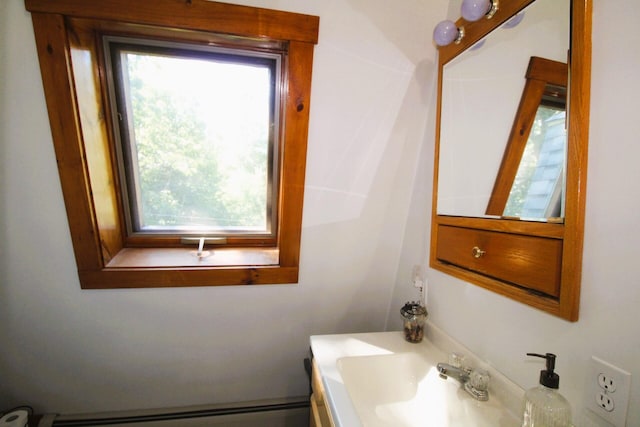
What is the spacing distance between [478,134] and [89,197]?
4.31ft

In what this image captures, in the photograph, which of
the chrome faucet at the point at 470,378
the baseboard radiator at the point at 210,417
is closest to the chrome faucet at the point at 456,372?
the chrome faucet at the point at 470,378

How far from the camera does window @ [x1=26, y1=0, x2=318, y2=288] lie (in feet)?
2.79

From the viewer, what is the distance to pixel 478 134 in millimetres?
804

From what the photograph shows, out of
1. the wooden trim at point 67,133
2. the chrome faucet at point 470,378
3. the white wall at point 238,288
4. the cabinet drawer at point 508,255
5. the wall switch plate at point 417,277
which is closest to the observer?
the cabinet drawer at point 508,255

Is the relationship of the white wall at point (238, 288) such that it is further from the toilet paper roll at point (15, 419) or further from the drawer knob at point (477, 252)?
the drawer knob at point (477, 252)

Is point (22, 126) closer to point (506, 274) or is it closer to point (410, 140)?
point (410, 140)

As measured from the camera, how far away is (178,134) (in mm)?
A: 1127

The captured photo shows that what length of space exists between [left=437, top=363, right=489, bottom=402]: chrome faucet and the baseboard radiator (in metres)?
0.77

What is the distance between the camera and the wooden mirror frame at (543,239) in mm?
517

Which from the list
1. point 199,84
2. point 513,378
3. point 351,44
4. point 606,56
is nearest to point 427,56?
point 351,44

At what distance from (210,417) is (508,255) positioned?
1330 mm

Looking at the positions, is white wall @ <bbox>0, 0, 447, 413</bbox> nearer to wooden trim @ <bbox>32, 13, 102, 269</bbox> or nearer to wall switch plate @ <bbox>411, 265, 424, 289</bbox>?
wooden trim @ <bbox>32, 13, 102, 269</bbox>

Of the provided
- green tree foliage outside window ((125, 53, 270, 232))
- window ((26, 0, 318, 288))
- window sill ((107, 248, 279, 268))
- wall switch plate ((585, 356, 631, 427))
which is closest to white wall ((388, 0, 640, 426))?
wall switch plate ((585, 356, 631, 427))

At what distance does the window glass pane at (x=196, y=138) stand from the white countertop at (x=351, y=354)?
0.68 m
